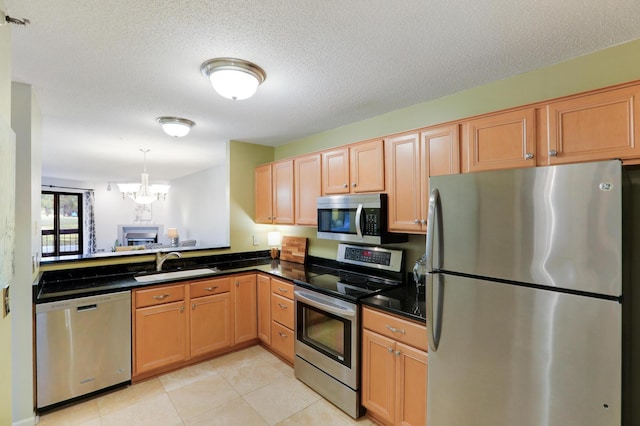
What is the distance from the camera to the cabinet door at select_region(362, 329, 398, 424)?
1.95 m

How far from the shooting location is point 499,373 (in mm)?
1429

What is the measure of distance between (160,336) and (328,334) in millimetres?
1565

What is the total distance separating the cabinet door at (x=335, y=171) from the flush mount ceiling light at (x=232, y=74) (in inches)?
40.8

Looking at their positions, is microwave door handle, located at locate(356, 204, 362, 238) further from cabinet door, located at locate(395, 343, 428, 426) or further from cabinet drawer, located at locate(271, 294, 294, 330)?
cabinet drawer, located at locate(271, 294, 294, 330)

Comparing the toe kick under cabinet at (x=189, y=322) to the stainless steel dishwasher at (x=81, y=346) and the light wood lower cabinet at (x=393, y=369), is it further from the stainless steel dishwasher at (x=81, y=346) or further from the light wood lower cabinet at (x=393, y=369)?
the light wood lower cabinet at (x=393, y=369)

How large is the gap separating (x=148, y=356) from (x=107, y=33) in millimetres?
2509

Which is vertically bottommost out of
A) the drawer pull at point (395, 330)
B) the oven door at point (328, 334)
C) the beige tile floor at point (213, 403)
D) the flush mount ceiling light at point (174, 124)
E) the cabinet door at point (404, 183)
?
the beige tile floor at point (213, 403)

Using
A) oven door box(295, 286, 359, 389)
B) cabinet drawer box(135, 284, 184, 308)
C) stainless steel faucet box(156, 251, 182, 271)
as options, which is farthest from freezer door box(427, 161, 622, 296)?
stainless steel faucet box(156, 251, 182, 271)

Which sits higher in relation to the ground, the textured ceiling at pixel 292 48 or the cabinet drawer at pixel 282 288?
the textured ceiling at pixel 292 48

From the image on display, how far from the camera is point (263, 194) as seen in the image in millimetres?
3746

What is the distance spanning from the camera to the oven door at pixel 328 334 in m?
2.15

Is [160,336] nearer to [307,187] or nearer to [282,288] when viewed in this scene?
[282,288]

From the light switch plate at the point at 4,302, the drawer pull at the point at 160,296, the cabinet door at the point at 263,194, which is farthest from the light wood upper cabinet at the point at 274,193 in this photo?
the light switch plate at the point at 4,302

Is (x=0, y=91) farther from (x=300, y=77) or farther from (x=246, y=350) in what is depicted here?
(x=246, y=350)
